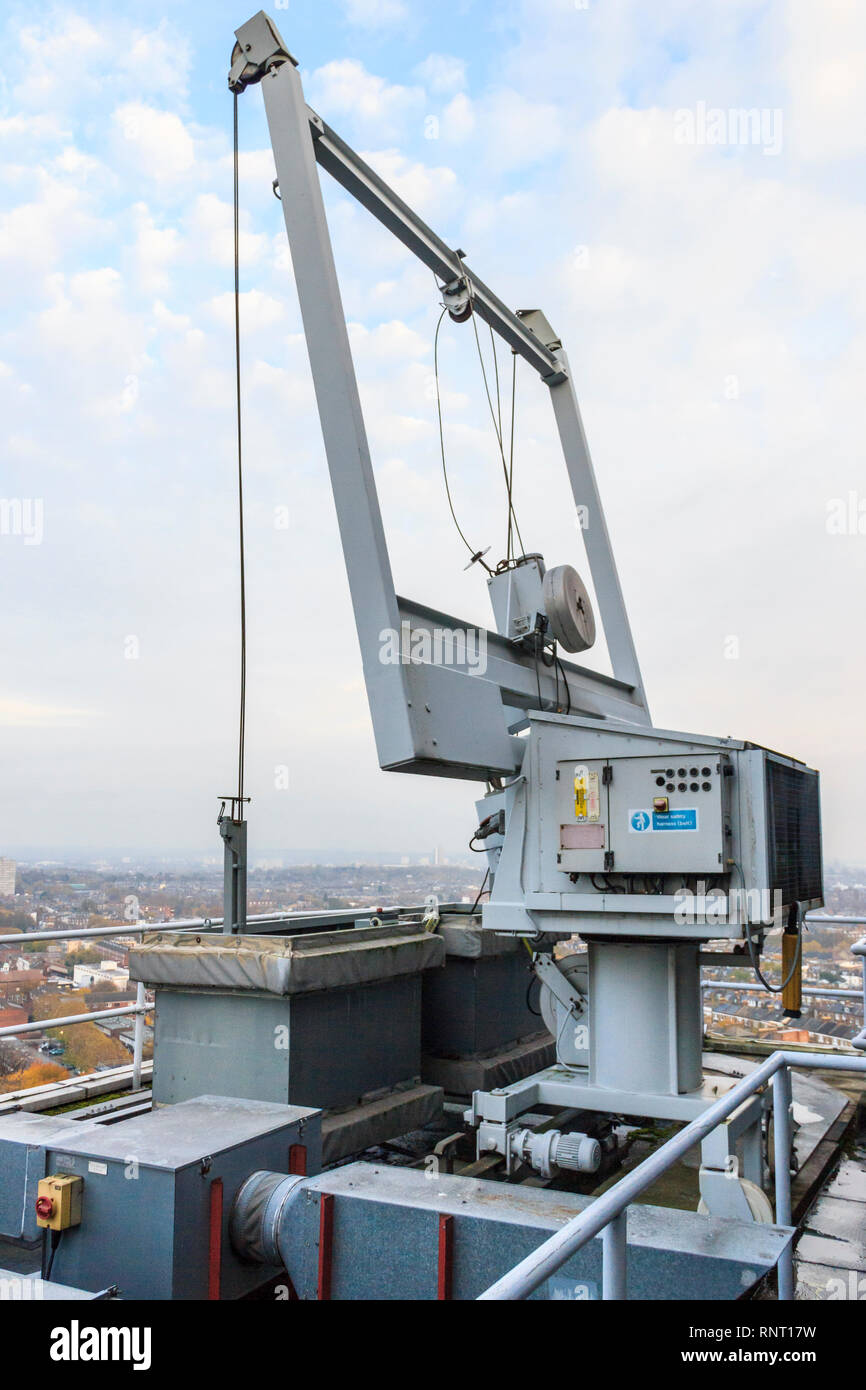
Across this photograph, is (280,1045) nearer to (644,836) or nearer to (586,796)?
(586,796)

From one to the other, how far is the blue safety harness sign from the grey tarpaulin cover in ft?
5.29

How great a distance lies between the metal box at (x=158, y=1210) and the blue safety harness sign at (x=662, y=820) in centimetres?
218

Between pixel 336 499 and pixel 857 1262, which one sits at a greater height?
pixel 336 499

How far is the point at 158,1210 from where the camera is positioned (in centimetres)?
268

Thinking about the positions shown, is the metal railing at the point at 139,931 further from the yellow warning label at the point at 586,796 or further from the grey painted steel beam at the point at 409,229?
the grey painted steel beam at the point at 409,229

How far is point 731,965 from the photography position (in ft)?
16.8

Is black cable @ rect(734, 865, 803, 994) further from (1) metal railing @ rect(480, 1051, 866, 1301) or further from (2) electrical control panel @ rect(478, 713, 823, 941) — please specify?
(1) metal railing @ rect(480, 1051, 866, 1301)

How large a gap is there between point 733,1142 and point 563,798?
1.66 m
